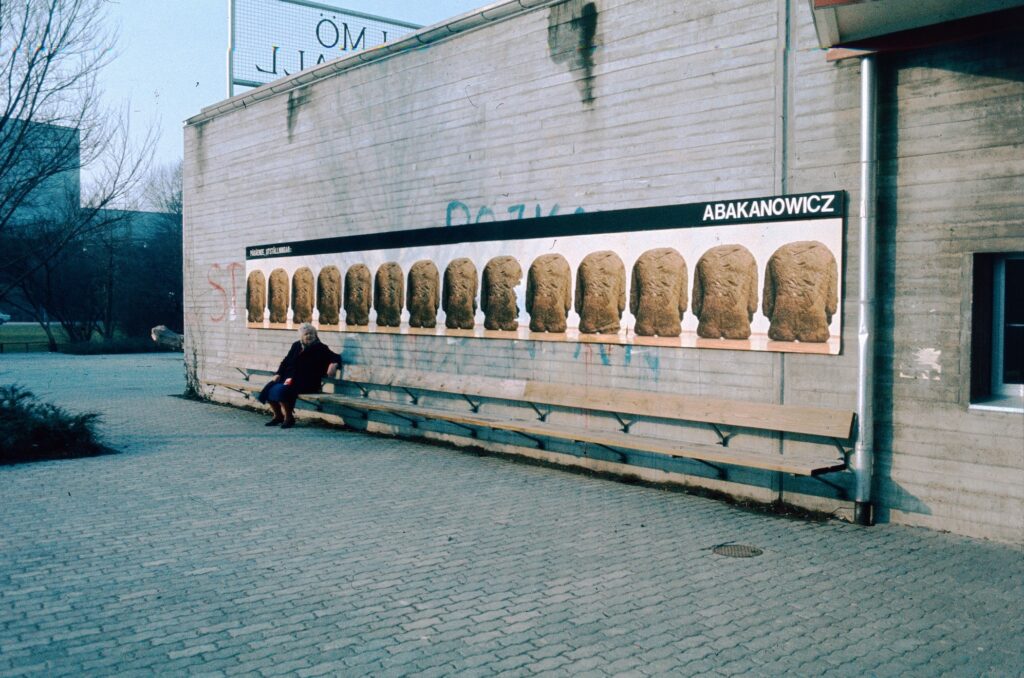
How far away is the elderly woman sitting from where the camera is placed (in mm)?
12641

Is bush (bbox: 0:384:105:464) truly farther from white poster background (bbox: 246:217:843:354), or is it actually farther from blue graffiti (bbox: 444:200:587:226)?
blue graffiti (bbox: 444:200:587:226)

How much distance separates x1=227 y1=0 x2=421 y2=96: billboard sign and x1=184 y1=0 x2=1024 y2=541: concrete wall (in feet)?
10.6

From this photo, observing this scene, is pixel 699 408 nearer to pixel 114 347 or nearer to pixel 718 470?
pixel 718 470

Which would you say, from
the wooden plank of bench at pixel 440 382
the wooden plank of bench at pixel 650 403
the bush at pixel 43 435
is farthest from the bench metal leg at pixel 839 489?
the bush at pixel 43 435

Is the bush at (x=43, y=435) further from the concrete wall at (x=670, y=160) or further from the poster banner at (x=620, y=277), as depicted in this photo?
the poster banner at (x=620, y=277)

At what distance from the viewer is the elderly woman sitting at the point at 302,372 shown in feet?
41.5

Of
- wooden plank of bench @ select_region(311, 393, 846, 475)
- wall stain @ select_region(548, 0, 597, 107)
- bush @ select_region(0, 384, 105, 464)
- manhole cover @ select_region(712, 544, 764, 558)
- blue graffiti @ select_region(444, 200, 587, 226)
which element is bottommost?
manhole cover @ select_region(712, 544, 764, 558)

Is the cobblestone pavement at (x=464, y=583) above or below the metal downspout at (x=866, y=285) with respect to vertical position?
below

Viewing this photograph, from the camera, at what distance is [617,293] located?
895 cm

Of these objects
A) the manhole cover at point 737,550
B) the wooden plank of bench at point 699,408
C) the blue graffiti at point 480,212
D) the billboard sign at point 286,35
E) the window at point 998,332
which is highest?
the billboard sign at point 286,35

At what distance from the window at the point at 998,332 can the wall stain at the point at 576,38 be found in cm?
419

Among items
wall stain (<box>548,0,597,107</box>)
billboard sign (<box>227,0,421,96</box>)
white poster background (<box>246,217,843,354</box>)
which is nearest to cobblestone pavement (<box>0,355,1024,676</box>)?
white poster background (<box>246,217,843,354</box>)

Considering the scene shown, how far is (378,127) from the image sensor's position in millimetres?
12070

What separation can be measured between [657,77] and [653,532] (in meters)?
4.31
